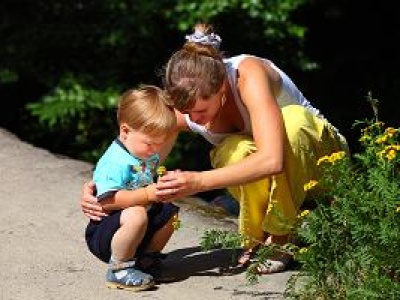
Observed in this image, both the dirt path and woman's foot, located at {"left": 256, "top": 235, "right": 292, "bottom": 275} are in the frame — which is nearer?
the dirt path

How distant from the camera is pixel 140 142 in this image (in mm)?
4477

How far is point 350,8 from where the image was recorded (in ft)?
34.3

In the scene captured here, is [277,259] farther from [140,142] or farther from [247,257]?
[140,142]

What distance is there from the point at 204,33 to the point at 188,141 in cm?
412

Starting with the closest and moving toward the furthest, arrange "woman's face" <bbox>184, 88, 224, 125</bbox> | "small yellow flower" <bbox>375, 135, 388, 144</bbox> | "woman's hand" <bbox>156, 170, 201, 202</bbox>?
"small yellow flower" <bbox>375, 135, 388, 144</bbox>, "woman's hand" <bbox>156, 170, 201, 202</bbox>, "woman's face" <bbox>184, 88, 224, 125</bbox>

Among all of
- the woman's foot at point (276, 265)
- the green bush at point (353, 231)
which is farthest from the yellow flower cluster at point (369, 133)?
the woman's foot at point (276, 265)

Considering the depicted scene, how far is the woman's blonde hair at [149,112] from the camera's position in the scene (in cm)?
443

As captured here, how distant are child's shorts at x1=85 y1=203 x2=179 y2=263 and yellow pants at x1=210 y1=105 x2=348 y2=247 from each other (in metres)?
0.28

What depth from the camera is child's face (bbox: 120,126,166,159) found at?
4.46 meters

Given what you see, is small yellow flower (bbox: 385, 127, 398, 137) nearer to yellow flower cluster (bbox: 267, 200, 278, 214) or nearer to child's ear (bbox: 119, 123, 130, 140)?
yellow flower cluster (bbox: 267, 200, 278, 214)

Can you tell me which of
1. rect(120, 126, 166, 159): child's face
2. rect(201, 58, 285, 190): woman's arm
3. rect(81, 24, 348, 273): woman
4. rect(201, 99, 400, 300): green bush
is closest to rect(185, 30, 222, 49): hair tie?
rect(81, 24, 348, 273): woman

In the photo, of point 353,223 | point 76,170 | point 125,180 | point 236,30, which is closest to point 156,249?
point 125,180

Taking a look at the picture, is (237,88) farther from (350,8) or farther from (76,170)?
(350,8)

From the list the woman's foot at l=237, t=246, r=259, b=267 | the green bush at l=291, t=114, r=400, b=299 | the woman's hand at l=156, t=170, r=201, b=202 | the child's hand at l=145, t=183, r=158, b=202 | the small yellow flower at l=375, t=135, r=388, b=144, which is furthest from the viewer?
the woman's foot at l=237, t=246, r=259, b=267
